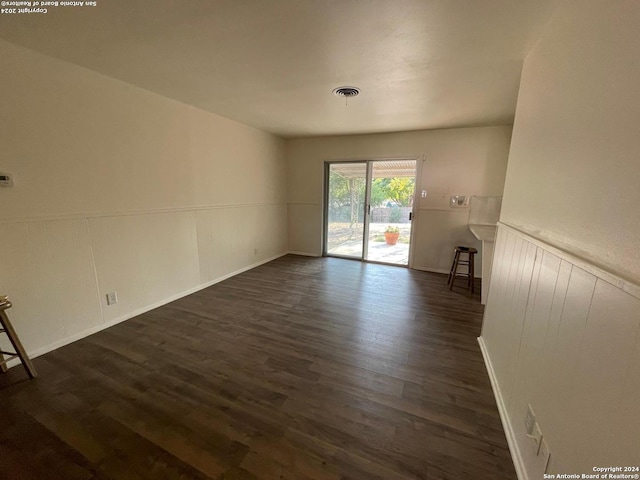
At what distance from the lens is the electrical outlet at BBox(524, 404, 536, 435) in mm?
1145

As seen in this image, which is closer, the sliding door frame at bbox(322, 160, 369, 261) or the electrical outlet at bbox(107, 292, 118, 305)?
the electrical outlet at bbox(107, 292, 118, 305)

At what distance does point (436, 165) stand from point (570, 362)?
389cm

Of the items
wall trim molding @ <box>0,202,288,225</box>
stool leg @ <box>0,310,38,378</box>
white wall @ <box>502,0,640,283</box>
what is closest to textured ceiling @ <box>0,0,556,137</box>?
white wall @ <box>502,0,640,283</box>

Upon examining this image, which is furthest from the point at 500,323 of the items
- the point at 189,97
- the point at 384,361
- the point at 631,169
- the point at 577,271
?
the point at 189,97

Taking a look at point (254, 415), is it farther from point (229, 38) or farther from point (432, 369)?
point (229, 38)

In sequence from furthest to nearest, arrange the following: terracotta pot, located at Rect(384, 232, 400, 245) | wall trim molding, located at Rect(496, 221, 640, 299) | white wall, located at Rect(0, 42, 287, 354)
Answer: terracotta pot, located at Rect(384, 232, 400, 245) < white wall, located at Rect(0, 42, 287, 354) < wall trim molding, located at Rect(496, 221, 640, 299)

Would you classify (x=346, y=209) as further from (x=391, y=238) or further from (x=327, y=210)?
(x=391, y=238)

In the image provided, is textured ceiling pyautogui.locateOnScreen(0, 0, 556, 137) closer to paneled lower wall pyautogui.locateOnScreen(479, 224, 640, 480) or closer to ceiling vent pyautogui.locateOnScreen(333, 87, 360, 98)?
ceiling vent pyautogui.locateOnScreen(333, 87, 360, 98)

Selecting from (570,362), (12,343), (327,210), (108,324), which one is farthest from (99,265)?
(327,210)

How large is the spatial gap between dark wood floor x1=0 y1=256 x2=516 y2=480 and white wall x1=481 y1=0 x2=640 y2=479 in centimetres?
41

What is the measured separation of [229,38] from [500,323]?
286 centimetres

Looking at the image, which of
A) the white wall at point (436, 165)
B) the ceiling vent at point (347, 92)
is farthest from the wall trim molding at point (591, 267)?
the white wall at point (436, 165)

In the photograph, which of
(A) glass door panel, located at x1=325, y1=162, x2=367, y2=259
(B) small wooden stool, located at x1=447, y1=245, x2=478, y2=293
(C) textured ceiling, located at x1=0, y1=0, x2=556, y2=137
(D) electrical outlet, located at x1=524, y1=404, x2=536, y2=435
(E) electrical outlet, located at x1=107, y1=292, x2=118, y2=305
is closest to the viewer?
(D) electrical outlet, located at x1=524, y1=404, x2=536, y2=435

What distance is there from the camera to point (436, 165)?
4.21 m
